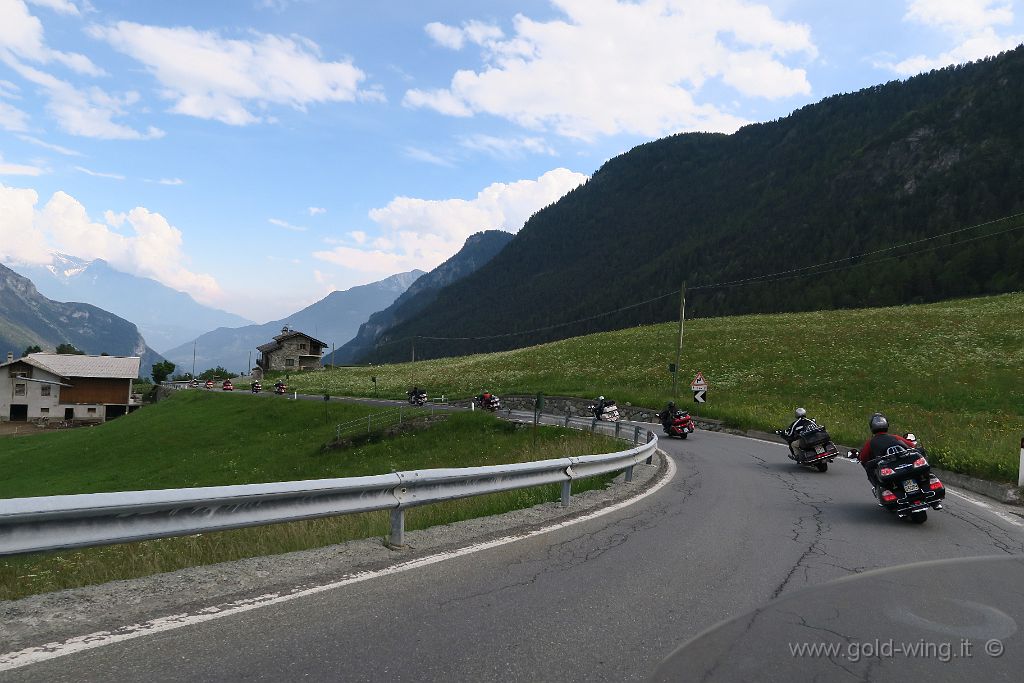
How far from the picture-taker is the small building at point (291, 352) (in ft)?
371

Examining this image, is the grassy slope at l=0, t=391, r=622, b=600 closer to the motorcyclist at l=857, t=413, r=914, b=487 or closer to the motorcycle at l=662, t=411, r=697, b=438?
the motorcycle at l=662, t=411, r=697, b=438

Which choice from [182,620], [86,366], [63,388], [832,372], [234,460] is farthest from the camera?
[86,366]

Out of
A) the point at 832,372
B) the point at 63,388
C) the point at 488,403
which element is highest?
the point at 832,372

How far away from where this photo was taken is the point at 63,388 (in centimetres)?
7306

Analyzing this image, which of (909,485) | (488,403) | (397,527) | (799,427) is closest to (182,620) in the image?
(397,527)

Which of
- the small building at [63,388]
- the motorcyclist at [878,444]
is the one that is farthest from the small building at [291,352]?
the motorcyclist at [878,444]

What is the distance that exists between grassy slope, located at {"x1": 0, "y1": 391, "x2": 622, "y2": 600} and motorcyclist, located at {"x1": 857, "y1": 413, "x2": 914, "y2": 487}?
15.5 feet

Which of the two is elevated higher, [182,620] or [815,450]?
[182,620]

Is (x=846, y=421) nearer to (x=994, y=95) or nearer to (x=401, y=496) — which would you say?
(x=401, y=496)

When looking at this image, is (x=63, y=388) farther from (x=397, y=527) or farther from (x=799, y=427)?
(x=397, y=527)

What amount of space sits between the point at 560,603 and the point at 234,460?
101ft

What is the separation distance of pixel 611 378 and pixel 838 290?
277 feet

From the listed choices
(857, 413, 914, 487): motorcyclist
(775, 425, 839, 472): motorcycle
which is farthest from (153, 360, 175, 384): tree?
(857, 413, 914, 487): motorcyclist

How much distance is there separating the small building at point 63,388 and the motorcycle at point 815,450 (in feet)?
266
